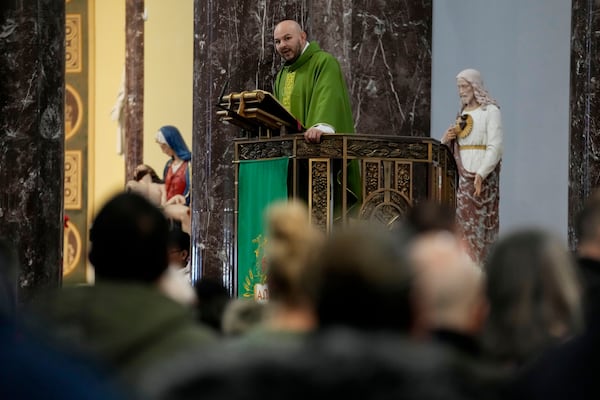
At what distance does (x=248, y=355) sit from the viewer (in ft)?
6.13

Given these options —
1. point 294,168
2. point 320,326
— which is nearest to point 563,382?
point 320,326

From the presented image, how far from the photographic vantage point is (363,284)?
1971 mm

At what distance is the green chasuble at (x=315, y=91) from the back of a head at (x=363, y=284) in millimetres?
6124

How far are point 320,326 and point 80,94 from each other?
56.4 ft

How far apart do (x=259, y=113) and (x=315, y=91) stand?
3.24 ft

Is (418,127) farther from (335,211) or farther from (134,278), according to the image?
(134,278)

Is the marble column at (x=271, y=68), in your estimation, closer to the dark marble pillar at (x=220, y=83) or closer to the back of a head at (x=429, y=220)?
the dark marble pillar at (x=220, y=83)

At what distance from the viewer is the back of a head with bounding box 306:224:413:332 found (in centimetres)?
196

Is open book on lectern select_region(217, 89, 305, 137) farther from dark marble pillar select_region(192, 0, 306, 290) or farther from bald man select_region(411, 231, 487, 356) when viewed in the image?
bald man select_region(411, 231, 487, 356)

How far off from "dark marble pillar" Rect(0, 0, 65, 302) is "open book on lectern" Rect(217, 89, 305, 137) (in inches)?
44.3

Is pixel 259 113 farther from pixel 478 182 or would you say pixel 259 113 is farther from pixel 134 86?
pixel 134 86

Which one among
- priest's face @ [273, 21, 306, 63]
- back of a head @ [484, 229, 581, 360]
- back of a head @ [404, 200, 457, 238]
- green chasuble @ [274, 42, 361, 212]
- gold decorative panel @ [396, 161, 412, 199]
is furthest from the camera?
priest's face @ [273, 21, 306, 63]

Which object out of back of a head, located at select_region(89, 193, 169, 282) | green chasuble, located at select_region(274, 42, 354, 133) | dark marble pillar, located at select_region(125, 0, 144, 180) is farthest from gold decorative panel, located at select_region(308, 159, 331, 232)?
dark marble pillar, located at select_region(125, 0, 144, 180)

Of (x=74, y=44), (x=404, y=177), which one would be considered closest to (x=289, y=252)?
(x=404, y=177)
